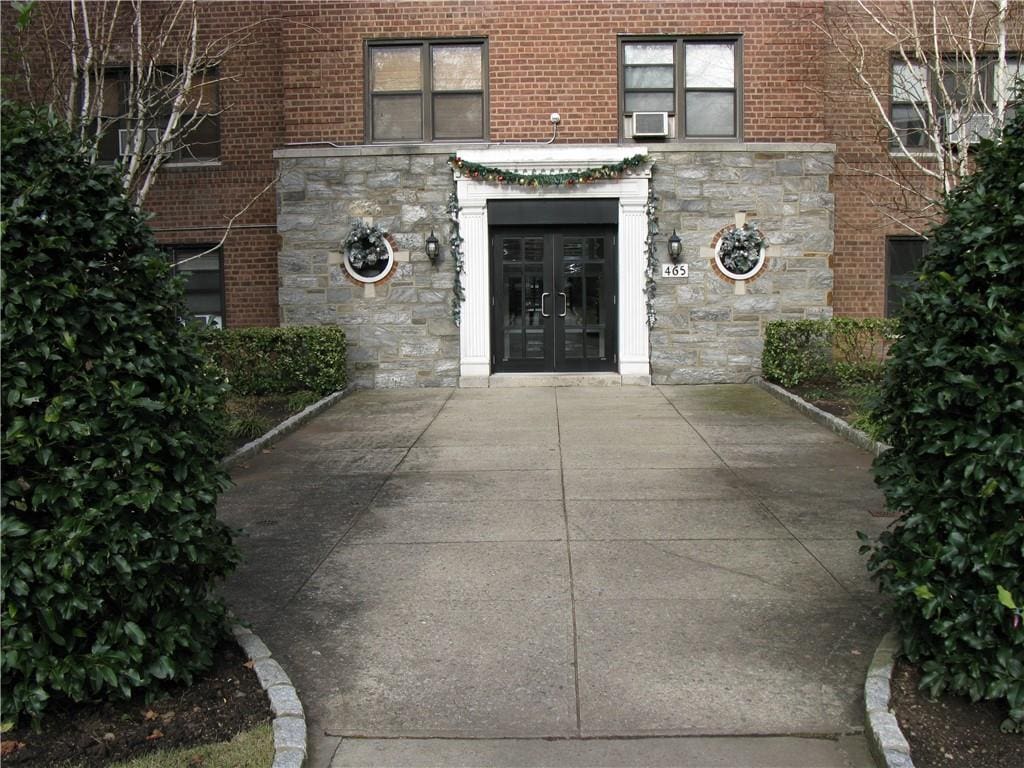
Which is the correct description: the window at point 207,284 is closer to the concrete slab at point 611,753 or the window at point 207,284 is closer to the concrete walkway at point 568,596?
the concrete walkway at point 568,596

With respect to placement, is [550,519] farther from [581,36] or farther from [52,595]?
[581,36]

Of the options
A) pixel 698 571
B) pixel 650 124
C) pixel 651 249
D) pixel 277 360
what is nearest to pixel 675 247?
pixel 651 249

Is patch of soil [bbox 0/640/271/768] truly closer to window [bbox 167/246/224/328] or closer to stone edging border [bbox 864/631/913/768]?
stone edging border [bbox 864/631/913/768]

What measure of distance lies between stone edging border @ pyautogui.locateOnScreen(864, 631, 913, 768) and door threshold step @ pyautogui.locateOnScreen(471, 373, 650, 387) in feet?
32.5

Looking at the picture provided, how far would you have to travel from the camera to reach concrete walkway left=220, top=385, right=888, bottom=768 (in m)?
4.00

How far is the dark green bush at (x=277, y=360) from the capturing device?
41.8 ft

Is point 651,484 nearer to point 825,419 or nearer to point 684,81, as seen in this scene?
point 825,419

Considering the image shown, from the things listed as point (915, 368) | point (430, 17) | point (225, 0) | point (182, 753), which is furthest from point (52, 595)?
point (225, 0)

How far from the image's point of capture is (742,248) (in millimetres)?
14164

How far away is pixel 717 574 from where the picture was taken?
585 cm

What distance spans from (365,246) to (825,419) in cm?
724

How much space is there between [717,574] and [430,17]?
11026mm

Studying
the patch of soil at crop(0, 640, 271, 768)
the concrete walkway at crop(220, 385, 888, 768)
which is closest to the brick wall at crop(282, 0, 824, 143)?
the concrete walkway at crop(220, 385, 888, 768)


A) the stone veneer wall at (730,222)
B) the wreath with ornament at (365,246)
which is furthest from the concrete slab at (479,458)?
the stone veneer wall at (730,222)
